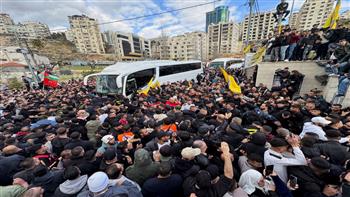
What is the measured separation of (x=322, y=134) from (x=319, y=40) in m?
7.94

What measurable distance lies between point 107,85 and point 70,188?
9032 millimetres

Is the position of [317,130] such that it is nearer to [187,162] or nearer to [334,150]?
[334,150]

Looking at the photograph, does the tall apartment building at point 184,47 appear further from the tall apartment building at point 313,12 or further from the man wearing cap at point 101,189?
the man wearing cap at point 101,189

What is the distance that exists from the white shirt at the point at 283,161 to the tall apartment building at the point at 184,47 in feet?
269

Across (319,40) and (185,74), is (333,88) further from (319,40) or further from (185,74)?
→ (185,74)

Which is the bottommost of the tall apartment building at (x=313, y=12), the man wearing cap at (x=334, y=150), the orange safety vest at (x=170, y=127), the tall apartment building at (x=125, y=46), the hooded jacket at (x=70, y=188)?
the orange safety vest at (x=170, y=127)

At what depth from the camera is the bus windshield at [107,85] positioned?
9.86 metres

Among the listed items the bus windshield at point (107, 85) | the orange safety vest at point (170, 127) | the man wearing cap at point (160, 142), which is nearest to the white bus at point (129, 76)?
the bus windshield at point (107, 85)

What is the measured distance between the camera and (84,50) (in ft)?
272

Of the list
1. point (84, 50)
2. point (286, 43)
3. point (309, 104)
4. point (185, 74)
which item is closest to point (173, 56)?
point (84, 50)

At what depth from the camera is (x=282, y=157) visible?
2.04 meters

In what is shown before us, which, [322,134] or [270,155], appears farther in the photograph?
[322,134]

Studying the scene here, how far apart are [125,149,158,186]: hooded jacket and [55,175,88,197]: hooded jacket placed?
0.65 meters

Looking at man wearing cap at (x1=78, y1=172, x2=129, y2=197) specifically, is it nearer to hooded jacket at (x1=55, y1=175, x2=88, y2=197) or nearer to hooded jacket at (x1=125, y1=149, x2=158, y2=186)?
hooded jacket at (x1=55, y1=175, x2=88, y2=197)
